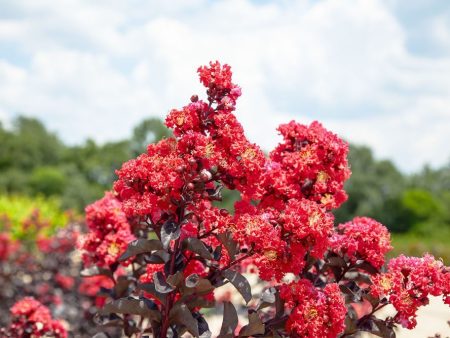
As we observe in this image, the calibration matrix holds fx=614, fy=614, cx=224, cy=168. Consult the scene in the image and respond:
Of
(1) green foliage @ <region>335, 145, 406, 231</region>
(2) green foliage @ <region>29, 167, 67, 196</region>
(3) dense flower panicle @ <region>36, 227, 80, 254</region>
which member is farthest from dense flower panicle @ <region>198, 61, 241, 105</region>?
(2) green foliage @ <region>29, 167, 67, 196</region>

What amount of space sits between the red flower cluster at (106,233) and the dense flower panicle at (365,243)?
0.78m

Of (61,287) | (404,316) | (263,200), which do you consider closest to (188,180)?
(263,200)

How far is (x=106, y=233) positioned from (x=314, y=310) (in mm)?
933

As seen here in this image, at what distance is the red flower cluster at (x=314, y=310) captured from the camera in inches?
65.7

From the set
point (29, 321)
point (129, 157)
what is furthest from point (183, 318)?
point (129, 157)

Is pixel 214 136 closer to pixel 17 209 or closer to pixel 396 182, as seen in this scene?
pixel 17 209

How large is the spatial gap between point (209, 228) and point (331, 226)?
13.5 inches

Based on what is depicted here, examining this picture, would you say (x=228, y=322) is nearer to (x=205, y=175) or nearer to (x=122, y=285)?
(x=205, y=175)

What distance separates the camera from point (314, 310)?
5.49 feet

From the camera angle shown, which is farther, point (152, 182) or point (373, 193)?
point (373, 193)

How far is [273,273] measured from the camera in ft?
5.47

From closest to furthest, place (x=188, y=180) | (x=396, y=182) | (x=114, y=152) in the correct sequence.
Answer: (x=188, y=180) → (x=396, y=182) → (x=114, y=152)

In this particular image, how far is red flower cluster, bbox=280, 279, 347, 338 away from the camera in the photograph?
1.67 m

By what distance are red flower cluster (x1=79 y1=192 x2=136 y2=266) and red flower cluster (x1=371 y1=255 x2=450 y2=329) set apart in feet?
3.04
